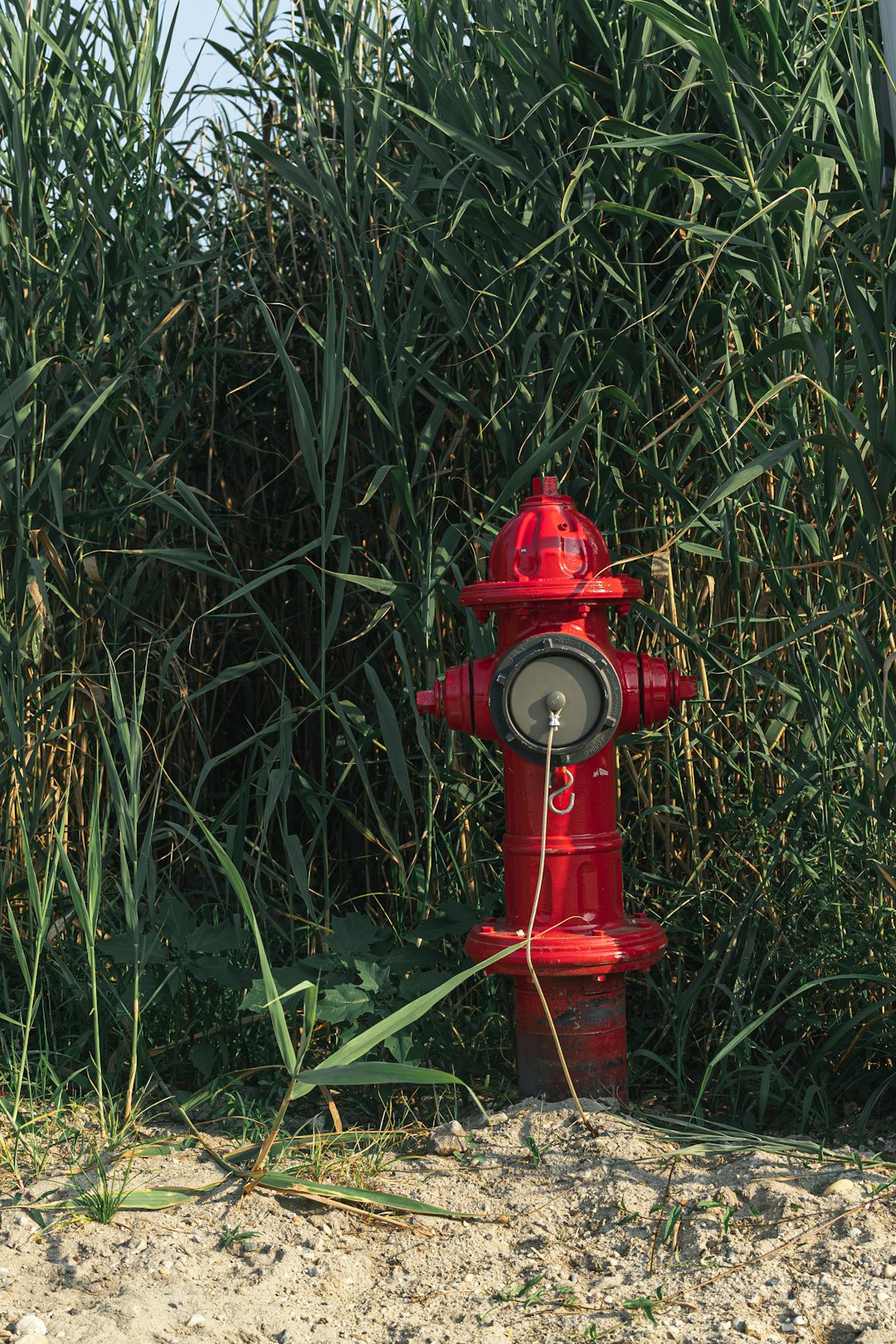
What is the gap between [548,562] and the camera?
222 cm

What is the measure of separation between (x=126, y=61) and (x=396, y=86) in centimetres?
58

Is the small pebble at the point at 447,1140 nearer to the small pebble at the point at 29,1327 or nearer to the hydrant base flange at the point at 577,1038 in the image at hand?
the hydrant base flange at the point at 577,1038

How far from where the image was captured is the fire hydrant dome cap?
7.22 ft

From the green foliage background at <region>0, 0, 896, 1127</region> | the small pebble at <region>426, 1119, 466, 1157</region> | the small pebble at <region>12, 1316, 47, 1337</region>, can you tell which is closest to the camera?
the small pebble at <region>12, 1316, 47, 1337</region>

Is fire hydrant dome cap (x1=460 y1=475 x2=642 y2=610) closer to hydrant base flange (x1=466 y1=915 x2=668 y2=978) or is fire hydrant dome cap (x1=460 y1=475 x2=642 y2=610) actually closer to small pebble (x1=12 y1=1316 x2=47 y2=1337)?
hydrant base flange (x1=466 y1=915 x2=668 y2=978)

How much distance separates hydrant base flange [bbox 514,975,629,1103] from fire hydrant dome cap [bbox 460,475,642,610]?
2.16 feet

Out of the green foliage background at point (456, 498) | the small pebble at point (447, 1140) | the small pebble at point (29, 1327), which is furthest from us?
the green foliage background at point (456, 498)

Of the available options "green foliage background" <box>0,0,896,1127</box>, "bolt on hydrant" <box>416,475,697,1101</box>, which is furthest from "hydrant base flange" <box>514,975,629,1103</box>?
"green foliage background" <box>0,0,896,1127</box>

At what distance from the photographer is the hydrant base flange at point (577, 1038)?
2.24 meters

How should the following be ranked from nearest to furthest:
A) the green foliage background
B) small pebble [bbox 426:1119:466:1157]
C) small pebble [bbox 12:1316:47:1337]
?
small pebble [bbox 12:1316:47:1337], small pebble [bbox 426:1119:466:1157], the green foliage background

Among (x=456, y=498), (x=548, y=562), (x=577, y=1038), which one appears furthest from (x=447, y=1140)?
(x=456, y=498)

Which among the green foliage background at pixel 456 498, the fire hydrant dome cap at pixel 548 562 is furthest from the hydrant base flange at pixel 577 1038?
the fire hydrant dome cap at pixel 548 562

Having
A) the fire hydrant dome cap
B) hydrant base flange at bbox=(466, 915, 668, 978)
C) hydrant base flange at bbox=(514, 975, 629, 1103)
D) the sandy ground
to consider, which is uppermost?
the fire hydrant dome cap

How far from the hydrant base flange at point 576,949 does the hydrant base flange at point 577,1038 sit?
0.13 feet
